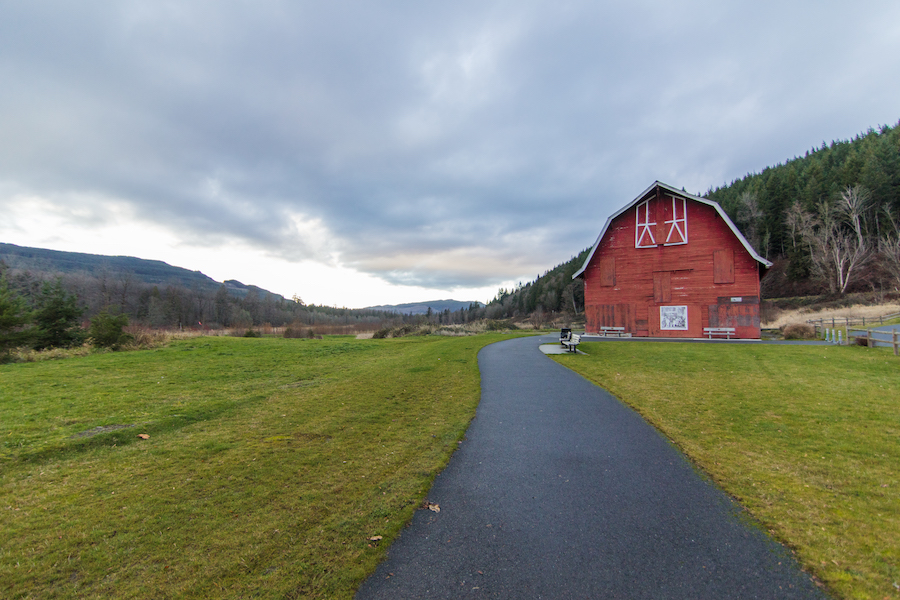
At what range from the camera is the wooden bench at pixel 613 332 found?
2575cm

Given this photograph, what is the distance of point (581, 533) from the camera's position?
3430 millimetres

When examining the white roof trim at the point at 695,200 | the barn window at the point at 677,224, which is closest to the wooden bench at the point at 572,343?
the white roof trim at the point at 695,200

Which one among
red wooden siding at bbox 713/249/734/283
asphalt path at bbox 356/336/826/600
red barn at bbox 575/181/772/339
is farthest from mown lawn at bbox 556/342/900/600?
red wooden siding at bbox 713/249/734/283

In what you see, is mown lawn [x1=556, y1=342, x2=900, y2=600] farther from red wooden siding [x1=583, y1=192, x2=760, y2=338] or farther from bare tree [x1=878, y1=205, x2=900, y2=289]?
bare tree [x1=878, y1=205, x2=900, y2=289]

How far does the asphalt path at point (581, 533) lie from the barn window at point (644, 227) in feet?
76.8

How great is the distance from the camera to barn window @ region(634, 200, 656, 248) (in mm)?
25531

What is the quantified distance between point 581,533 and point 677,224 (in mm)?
27262

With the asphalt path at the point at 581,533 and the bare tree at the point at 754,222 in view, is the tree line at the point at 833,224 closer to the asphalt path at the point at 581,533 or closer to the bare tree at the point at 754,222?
the bare tree at the point at 754,222

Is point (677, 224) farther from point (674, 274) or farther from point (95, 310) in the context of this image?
point (95, 310)

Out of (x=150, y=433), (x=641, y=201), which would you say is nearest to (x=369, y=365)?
(x=150, y=433)

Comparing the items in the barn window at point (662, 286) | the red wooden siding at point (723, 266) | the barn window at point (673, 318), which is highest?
the red wooden siding at point (723, 266)

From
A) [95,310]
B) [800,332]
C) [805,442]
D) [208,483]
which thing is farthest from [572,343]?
[95,310]

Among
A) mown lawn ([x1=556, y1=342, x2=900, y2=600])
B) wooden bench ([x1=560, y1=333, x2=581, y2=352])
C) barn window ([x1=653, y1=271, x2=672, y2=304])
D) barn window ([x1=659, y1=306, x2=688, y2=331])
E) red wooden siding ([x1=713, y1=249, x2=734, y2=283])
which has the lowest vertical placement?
mown lawn ([x1=556, y1=342, x2=900, y2=600])

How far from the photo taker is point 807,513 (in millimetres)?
3611
